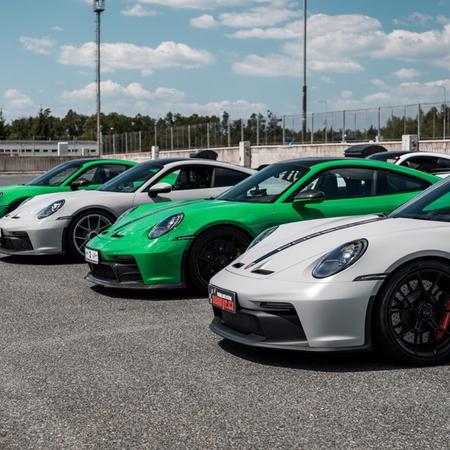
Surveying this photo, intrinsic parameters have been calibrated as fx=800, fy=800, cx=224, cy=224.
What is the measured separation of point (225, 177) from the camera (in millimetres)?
9844

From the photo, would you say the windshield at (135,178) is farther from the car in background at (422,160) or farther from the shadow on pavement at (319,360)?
the shadow on pavement at (319,360)

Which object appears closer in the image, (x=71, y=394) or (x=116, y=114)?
(x=71, y=394)

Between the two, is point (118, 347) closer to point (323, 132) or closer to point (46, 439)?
point (46, 439)

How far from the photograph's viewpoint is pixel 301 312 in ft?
15.1

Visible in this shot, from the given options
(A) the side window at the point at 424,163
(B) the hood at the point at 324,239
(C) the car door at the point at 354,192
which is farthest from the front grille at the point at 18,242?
(A) the side window at the point at 424,163

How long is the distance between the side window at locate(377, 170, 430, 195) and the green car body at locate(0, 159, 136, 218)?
16.3 feet

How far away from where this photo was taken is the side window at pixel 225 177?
9.81m

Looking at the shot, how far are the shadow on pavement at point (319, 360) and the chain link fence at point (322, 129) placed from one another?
83.0 ft

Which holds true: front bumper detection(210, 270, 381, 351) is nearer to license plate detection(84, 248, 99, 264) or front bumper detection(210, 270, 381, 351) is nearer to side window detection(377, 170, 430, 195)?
license plate detection(84, 248, 99, 264)

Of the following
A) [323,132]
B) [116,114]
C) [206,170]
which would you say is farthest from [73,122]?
[206,170]

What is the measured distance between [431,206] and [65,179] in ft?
26.0

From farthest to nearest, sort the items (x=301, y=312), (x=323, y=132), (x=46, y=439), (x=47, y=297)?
(x=323, y=132) < (x=47, y=297) < (x=301, y=312) < (x=46, y=439)

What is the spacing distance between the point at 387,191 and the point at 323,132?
28.0 m

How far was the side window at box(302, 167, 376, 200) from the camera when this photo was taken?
7707mm
